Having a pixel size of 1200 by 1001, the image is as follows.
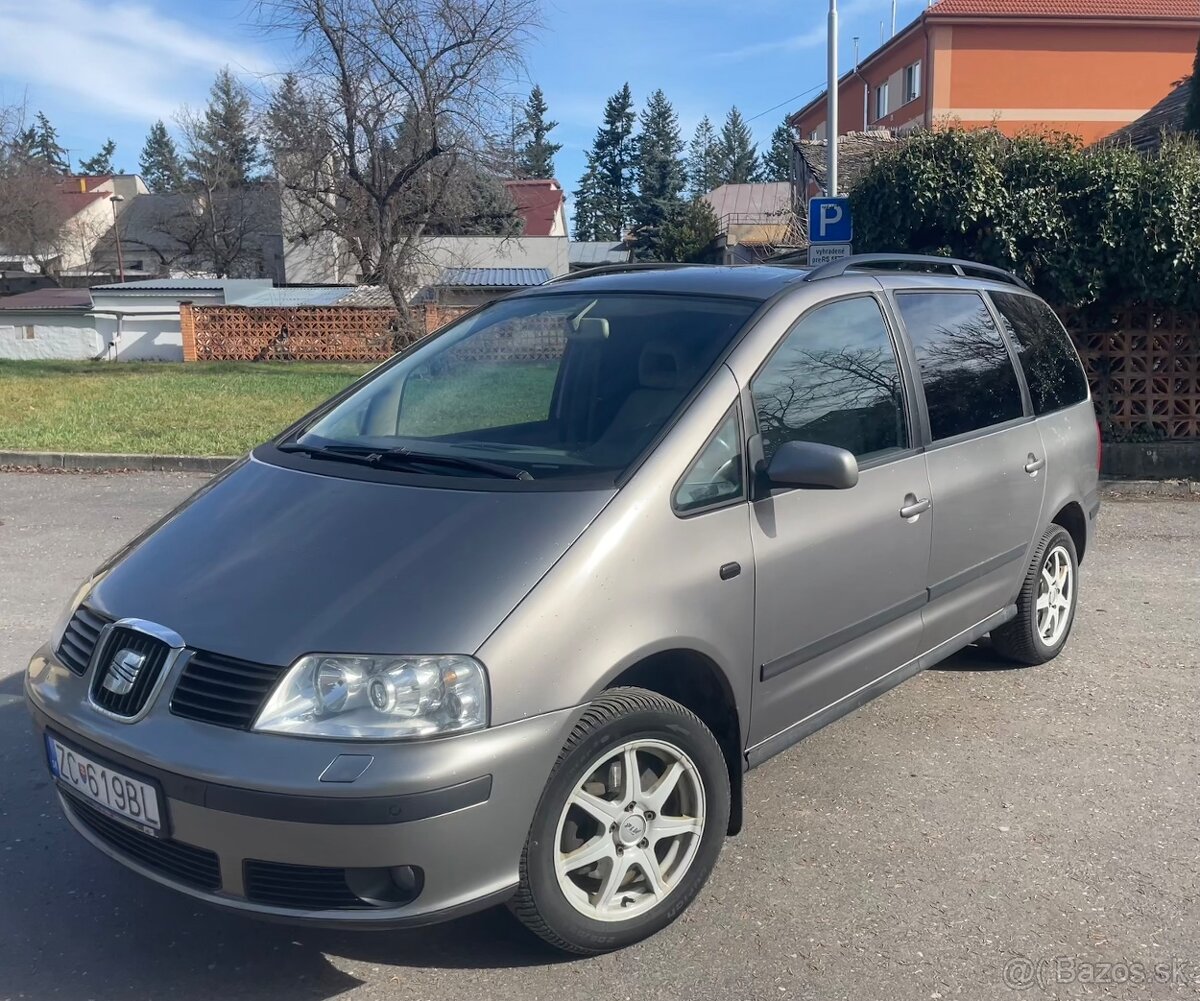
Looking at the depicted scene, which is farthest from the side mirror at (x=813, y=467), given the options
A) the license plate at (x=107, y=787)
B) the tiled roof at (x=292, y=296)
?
the tiled roof at (x=292, y=296)

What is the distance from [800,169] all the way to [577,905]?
94.3 ft

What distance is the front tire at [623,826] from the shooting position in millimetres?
2732

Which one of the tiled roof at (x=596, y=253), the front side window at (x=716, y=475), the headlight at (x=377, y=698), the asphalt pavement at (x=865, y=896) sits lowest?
the asphalt pavement at (x=865, y=896)

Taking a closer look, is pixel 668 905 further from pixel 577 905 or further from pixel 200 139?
pixel 200 139

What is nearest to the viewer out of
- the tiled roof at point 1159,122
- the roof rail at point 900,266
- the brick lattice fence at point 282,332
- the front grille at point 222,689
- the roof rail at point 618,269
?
the front grille at point 222,689

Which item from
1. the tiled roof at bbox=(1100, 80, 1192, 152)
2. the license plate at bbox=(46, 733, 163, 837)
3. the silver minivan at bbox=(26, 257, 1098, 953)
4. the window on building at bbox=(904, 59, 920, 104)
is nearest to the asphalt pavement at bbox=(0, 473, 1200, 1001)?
the silver minivan at bbox=(26, 257, 1098, 953)

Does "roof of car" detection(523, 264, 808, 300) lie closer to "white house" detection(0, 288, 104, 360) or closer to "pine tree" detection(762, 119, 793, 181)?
"white house" detection(0, 288, 104, 360)

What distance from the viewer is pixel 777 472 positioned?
10.6 ft

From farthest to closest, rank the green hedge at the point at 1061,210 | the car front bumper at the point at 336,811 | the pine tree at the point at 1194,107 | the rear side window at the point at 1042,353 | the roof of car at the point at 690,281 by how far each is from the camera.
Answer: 1. the pine tree at the point at 1194,107
2. the green hedge at the point at 1061,210
3. the rear side window at the point at 1042,353
4. the roof of car at the point at 690,281
5. the car front bumper at the point at 336,811

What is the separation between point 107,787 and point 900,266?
3656 millimetres

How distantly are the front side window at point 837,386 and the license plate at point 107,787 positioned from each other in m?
1.95

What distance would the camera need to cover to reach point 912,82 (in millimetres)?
41812

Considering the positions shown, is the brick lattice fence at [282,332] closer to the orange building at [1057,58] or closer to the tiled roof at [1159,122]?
the tiled roof at [1159,122]

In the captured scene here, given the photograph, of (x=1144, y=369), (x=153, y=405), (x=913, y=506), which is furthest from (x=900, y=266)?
(x=153, y=405)
